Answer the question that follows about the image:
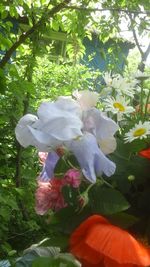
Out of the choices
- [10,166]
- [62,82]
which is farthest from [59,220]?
[62,82]

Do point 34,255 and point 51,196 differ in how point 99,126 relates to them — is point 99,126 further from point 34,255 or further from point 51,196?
point 34,255

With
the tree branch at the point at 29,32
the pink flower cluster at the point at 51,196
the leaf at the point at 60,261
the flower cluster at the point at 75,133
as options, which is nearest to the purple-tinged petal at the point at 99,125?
the flower cluster at the point at 75,133

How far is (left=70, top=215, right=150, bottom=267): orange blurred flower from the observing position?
52 centimetres

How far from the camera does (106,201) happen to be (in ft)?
2.07

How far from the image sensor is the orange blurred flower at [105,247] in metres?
0.52

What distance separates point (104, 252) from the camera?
516 mm

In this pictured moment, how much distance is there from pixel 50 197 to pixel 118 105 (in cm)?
22

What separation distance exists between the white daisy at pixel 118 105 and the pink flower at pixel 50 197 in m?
0.17

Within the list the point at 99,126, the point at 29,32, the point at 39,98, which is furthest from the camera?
the point at 39,98

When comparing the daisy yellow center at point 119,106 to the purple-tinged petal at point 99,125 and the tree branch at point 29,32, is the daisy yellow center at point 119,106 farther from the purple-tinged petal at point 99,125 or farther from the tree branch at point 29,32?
the tree branch at point 29,32

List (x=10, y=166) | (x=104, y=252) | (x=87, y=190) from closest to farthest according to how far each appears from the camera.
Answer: (x=104, y=252), (x=87, y=190), (x=10, y=166)

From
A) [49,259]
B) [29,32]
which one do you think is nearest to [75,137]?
[49,259]

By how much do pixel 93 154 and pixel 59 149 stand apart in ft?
0.19

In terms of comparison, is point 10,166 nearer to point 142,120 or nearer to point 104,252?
point 142,120
